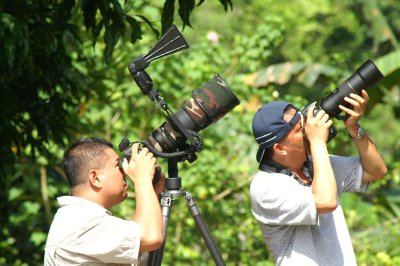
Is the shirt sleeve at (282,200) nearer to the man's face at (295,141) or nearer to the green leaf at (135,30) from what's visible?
the man's face at (295,141)

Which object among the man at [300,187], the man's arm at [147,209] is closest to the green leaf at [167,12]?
the man at [300,187]

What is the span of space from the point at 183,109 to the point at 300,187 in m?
0.54

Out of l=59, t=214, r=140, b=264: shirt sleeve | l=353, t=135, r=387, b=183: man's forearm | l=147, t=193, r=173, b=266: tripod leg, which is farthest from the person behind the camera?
l=353, t=135, r=387, b=183: man's forearm

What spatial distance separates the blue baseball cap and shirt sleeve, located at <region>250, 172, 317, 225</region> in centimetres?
13

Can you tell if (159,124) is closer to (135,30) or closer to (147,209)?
(135,30)

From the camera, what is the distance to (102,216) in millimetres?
3146

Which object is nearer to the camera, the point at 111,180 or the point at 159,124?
the point at 111,180

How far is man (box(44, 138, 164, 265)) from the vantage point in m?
3.09

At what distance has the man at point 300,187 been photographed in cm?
350

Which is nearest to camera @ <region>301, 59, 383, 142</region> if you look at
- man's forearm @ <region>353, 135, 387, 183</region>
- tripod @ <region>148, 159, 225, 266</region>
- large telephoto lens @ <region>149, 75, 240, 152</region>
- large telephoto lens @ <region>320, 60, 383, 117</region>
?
large telephoto lens @ <region>320, 60, 383, 117</region>

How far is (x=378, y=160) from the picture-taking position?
12.4 ft

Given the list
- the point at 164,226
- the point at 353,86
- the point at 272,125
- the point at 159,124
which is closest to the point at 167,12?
the point at 272,125

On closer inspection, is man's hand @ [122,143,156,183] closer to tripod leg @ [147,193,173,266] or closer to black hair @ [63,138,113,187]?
black hair @ [63,138,113,187]

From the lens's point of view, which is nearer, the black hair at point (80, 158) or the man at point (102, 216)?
the man at point (102, 216)
